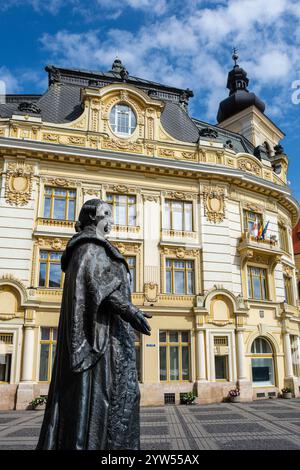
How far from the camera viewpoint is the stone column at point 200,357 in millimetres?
19969

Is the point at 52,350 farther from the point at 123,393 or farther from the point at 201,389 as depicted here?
the point at 123,393

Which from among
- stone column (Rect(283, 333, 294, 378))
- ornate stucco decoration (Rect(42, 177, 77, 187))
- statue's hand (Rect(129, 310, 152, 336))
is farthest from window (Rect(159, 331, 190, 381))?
statue's hand (Rect(129, 310, 152, 336))

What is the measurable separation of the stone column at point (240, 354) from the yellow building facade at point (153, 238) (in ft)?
0.19

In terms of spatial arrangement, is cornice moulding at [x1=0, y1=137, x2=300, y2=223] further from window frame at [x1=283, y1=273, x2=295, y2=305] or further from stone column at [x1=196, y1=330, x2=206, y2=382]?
stone column at [x1=196, y1=330, x2=206, y2=382]

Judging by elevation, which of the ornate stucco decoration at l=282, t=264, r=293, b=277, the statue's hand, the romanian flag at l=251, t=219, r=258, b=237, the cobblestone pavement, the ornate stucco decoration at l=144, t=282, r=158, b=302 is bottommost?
the cobblestone pavement

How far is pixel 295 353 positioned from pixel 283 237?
293 inches

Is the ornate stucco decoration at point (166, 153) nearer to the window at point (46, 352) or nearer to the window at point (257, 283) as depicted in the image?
the window at point (257, 283)

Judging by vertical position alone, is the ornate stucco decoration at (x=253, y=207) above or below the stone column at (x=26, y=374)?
above

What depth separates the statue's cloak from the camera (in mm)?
3119

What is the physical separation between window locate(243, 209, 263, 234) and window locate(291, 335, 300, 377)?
23.9ft

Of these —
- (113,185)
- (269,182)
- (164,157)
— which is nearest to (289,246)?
(269,182)

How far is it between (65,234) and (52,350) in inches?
218

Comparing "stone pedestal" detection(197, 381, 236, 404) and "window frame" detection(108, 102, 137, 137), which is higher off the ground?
"window frame" detection(108, 102, 137, 137)

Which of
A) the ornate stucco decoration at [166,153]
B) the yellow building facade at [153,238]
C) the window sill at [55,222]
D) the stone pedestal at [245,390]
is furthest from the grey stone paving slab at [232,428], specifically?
the ornate stucco decoration at [166,153]
